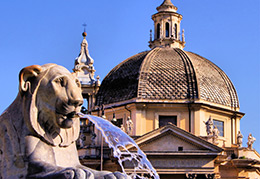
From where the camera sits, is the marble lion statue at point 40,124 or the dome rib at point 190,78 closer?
the marble lion statue at point 40,124

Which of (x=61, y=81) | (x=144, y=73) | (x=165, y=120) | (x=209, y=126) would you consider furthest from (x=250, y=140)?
(x=61, y=81)

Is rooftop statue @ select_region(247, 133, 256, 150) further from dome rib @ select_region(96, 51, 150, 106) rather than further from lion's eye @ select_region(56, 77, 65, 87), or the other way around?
lion's eye @ select_region(56, 77, 65, 87)

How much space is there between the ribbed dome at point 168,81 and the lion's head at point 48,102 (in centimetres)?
4898

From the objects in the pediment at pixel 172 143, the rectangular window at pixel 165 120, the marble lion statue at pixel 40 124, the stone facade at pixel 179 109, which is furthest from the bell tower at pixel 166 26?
the marble lion statue at pixel 40 124

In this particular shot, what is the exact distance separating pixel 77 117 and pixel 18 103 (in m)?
0.63

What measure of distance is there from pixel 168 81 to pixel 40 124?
5111 centimetres

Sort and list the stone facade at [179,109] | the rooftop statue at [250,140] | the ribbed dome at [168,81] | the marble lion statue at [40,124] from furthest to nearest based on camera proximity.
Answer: the rooftop statue at [250,140]
the ribbed dome at [168,81]
the stone facade at [179,109]
the marble lion statue at [40,124]

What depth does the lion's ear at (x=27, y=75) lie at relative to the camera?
8.34m

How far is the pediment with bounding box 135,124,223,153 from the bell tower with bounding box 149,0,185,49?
13.9 meters

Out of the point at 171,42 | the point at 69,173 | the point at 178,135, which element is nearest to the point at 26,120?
the point at 69,173

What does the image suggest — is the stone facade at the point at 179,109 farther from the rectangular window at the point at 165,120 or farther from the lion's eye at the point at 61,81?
the lion's eye at the point at 61,81

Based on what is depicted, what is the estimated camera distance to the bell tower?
213ft

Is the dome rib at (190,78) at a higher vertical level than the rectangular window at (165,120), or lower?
higher

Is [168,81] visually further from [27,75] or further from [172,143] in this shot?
[27,75]
